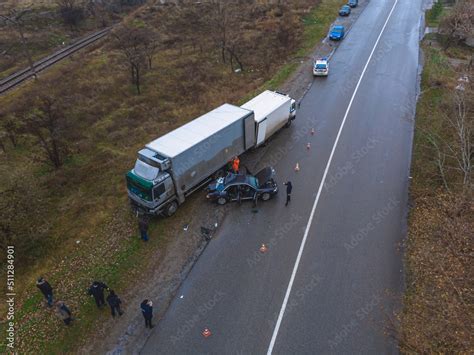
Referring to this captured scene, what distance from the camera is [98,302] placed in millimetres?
13227

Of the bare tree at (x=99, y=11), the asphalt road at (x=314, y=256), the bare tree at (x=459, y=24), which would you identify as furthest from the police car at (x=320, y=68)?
the bare tree at (x=99, y=11)

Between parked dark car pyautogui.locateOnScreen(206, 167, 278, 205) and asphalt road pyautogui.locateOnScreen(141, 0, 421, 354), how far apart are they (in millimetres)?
613

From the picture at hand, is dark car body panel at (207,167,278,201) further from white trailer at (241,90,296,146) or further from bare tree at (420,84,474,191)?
bare tree at (420,84,474,191)

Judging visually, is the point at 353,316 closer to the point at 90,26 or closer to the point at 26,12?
the point at 90,26

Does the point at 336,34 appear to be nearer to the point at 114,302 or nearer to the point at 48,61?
the point at 48,61

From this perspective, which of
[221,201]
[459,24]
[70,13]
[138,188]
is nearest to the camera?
[138,188]

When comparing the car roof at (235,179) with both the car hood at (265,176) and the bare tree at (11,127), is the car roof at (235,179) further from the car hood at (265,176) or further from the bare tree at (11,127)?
the bare tree at (11,127)

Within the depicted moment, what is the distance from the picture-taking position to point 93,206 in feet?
61.9

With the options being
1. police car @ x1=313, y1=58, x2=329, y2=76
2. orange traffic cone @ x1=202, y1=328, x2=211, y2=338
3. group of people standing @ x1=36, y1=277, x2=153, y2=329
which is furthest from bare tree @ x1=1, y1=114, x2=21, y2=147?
police car @ x1=313, y1=58, x2=329, y2=76

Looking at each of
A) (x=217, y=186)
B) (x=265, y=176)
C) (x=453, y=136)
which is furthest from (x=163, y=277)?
(x=453, y=136)

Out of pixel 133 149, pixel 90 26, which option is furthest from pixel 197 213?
pixel 90 26

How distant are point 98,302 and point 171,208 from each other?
585 centimetres

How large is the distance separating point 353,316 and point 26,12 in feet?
225

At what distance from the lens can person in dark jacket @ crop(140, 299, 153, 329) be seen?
39.4 feet
